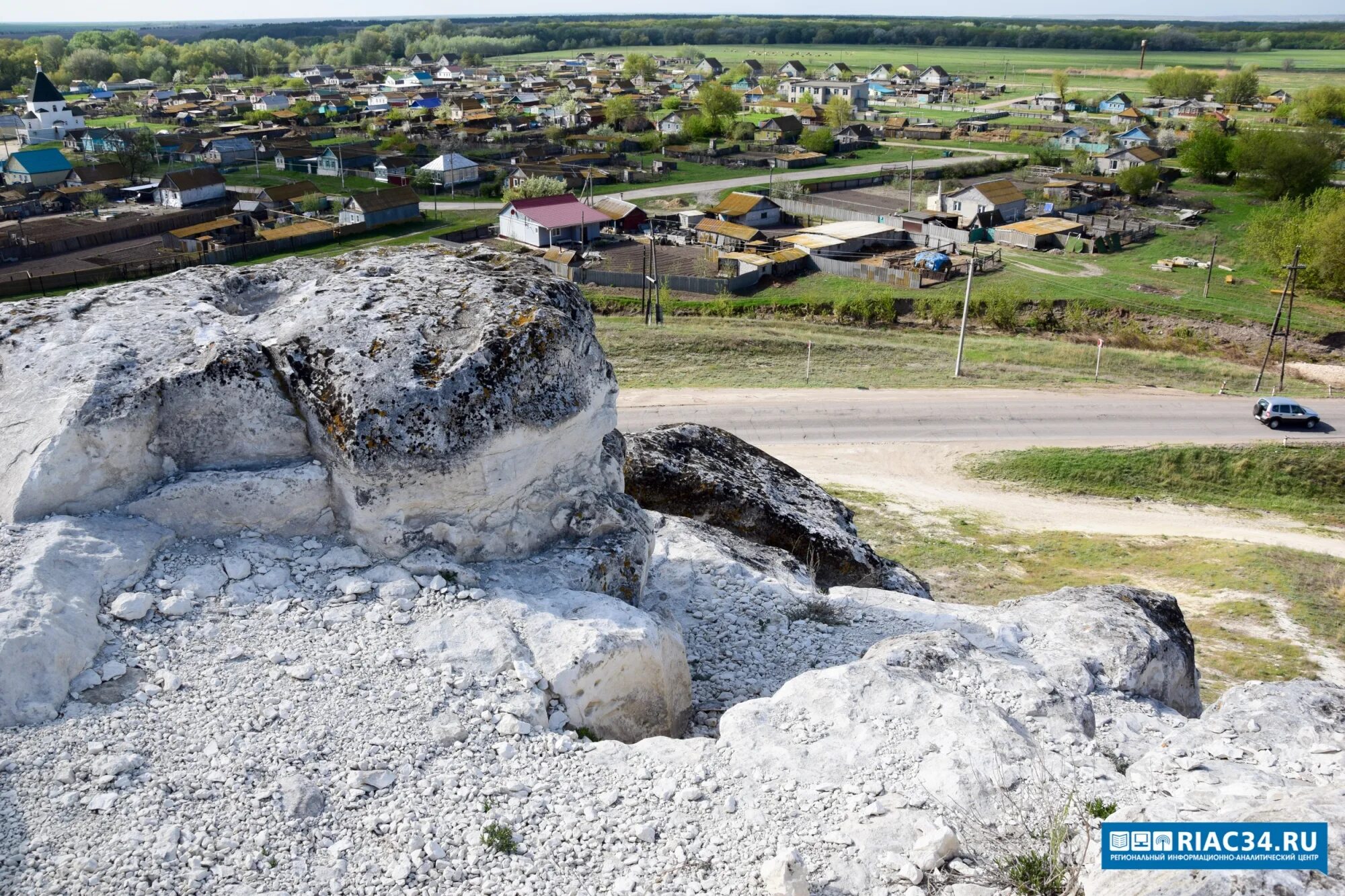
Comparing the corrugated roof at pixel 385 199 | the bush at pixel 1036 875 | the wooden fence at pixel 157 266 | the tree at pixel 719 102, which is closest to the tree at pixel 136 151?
the corrugated roof at pixel 385 199

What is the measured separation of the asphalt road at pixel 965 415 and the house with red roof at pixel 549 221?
3732cm

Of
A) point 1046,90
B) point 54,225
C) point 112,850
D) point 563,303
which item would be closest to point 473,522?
point 563,303

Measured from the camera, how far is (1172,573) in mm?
26391

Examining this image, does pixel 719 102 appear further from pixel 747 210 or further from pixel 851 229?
pixel 851 229

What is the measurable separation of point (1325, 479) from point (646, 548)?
1182 inches

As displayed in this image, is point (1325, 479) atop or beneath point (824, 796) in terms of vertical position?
beneath

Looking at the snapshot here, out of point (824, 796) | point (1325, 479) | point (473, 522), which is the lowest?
point (1325, 479)

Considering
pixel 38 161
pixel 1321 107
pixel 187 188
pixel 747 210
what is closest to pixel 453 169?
pixel 187 188

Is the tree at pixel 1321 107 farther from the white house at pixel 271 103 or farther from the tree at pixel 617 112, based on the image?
the white house at pixel 271 103

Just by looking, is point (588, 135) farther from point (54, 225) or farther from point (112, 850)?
point (112, 850)

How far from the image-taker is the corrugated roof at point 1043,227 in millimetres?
76375

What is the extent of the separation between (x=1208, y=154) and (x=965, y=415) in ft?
260

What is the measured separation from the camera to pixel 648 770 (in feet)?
33.8

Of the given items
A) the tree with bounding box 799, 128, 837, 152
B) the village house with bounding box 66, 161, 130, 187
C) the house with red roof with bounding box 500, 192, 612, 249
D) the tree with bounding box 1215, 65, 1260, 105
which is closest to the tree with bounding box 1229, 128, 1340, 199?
the tree with bounding box 799, 128, 837, 152
